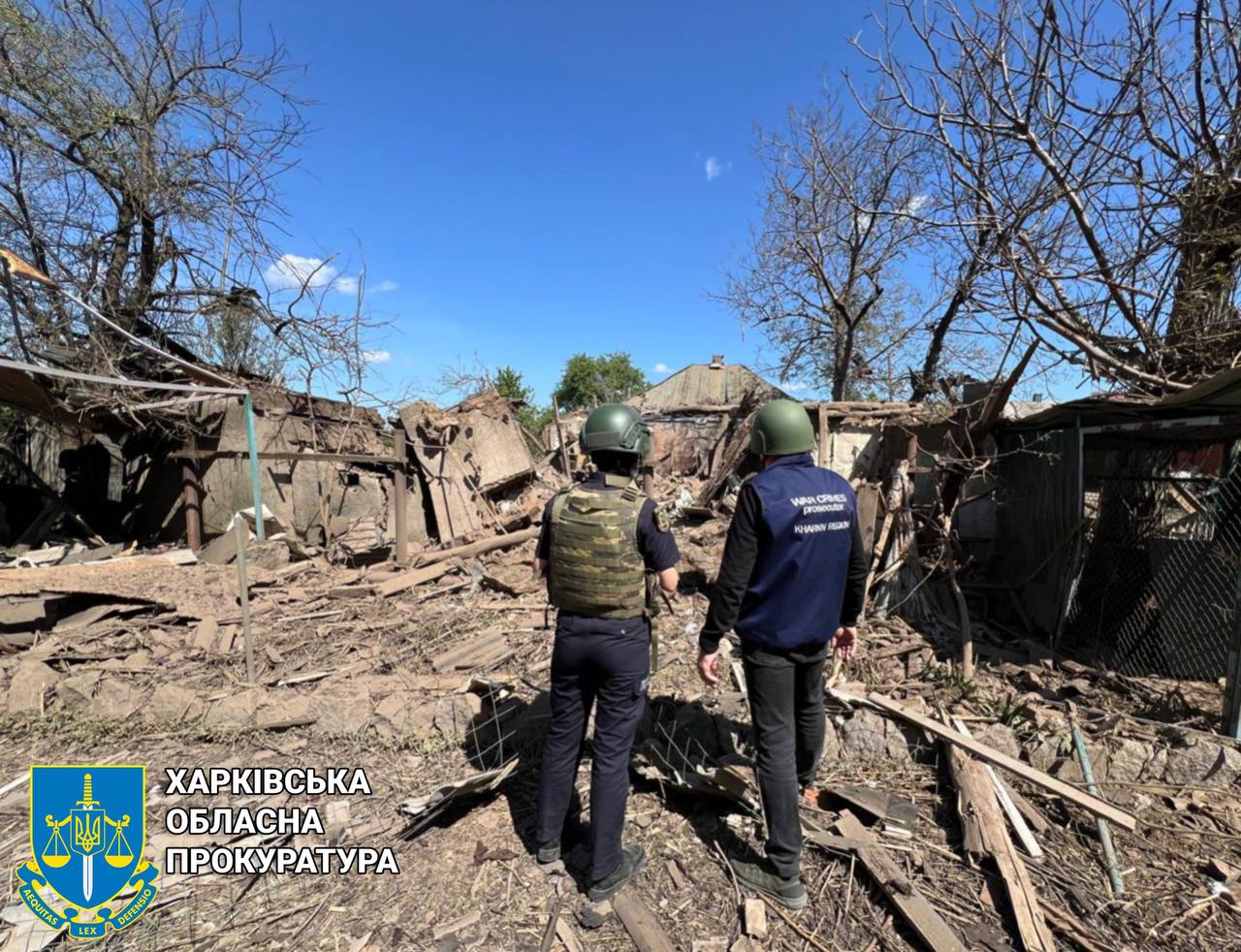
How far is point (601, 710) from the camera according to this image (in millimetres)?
2707

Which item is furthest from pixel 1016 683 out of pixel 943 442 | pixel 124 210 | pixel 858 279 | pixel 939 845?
pixel 858 279

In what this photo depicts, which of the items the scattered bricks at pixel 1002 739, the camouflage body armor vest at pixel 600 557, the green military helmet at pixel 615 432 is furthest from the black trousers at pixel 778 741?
the scattered bricks at pixel 1002 739

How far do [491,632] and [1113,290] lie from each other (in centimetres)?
700

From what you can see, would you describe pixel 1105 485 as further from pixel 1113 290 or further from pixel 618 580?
pixel 618 580

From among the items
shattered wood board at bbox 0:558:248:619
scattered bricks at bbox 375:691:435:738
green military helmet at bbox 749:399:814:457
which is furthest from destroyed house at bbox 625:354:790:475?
green military helmet at bbox 749:399:814:457

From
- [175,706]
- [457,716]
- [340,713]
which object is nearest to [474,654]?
[457,716]

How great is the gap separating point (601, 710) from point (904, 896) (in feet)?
5.20

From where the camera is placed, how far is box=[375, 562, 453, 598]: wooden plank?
290 inches

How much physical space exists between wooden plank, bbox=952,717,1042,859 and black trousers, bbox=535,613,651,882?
2024 mm

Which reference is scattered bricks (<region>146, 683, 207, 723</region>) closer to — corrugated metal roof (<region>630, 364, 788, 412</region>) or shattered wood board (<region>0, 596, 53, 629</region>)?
shattered wood board (<region>0, 596, 53, 629</region>)

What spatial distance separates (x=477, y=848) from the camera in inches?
118

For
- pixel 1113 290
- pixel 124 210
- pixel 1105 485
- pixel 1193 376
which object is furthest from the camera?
pixel 124 210

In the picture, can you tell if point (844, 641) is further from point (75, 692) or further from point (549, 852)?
point (75, 692)

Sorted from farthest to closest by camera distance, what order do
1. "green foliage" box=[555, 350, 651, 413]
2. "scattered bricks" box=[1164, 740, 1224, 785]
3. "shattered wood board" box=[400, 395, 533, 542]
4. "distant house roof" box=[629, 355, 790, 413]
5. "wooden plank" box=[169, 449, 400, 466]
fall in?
"green foliage" box=[555, 350, 651, 413]
"distant house roof" box=[629, 355, 790, 413]
"shattered wood board" box=[400, 395, 533, 542]
"wooden plank" box=[169, 449, 400, 466]
"scattered bricks" box=[1164, 740, 1224, 785]
